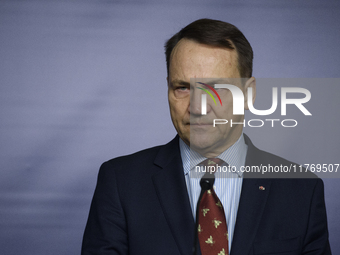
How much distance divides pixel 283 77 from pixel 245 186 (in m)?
1.23

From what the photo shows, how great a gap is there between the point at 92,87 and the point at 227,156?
1.22 meters

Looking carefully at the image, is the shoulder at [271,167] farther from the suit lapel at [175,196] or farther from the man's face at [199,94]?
the suit lapel at [175,196]

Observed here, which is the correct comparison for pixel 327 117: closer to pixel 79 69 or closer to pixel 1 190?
pixel 79 69

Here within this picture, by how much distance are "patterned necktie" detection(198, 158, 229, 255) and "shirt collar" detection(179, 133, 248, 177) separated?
17 centimetres

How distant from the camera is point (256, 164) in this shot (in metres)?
1.61

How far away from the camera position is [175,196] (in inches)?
59.8

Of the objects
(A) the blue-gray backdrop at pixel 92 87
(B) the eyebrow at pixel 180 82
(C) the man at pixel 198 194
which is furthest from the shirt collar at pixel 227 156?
(A) the blue-gray backdrop at pixel 92 87

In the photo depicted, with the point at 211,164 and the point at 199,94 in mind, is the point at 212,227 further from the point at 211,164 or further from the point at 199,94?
the point at 199,94

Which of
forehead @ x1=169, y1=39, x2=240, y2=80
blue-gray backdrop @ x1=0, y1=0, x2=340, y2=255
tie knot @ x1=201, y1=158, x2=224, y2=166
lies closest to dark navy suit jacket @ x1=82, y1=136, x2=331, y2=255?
tie knot @ x1=201, y1=158, x2=224, y2=166

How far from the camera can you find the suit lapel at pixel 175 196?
1.44m

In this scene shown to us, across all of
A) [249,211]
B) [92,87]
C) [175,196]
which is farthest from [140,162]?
[92,87]

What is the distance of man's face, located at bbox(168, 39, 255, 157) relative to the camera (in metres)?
1.46

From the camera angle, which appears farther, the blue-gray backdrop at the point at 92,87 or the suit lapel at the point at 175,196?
the blue-gray backdrop at the point at 92,87

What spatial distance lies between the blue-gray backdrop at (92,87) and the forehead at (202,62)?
1020 mm
